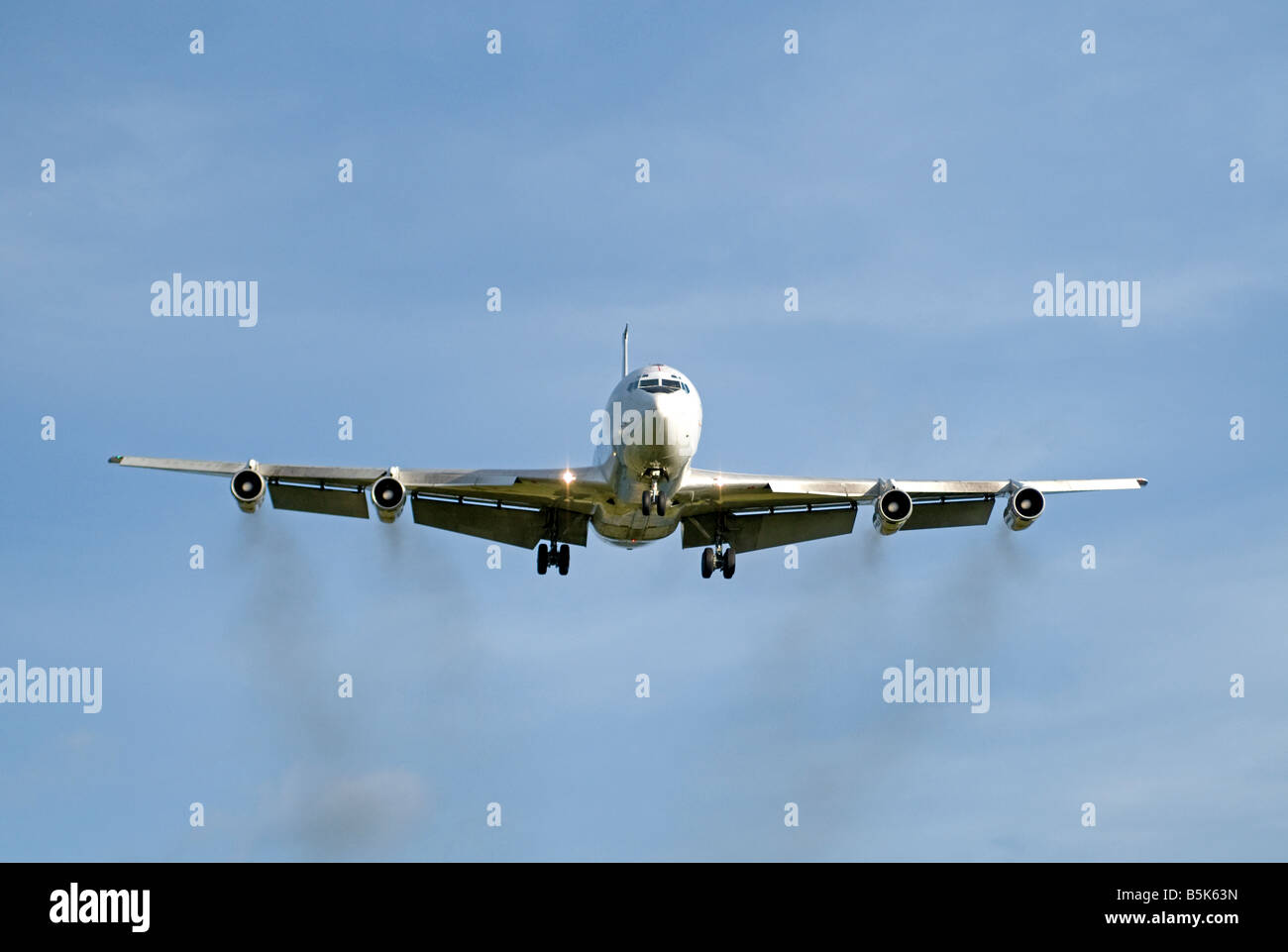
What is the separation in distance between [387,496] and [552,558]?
26.4 feet

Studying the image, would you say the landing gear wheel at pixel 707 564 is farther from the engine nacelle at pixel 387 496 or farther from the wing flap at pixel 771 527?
the engine nacelle at pixel 387 496

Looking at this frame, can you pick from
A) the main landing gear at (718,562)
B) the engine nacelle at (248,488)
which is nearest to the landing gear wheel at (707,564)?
A: the main landing gear at (718,562)

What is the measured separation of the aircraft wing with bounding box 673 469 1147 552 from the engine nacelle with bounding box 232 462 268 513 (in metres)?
13.5

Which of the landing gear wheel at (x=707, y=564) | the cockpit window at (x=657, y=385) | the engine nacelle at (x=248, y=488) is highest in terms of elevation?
the cockpit window at (x=657, y=385)

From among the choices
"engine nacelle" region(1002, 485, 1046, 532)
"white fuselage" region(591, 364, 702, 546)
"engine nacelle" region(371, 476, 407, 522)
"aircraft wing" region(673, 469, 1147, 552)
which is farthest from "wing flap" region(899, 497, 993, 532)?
"engine nacelle" region(371, 476, 407, 522)

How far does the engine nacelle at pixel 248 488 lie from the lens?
2324 inches

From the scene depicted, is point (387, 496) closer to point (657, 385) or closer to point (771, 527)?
point (657, 385)

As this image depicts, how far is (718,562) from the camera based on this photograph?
6431cm

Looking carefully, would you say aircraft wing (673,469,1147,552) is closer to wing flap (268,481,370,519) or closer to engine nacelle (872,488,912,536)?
engine nacelle (872,488,912,536)

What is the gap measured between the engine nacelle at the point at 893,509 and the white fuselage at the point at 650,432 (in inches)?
273

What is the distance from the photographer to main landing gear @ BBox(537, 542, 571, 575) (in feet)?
214
